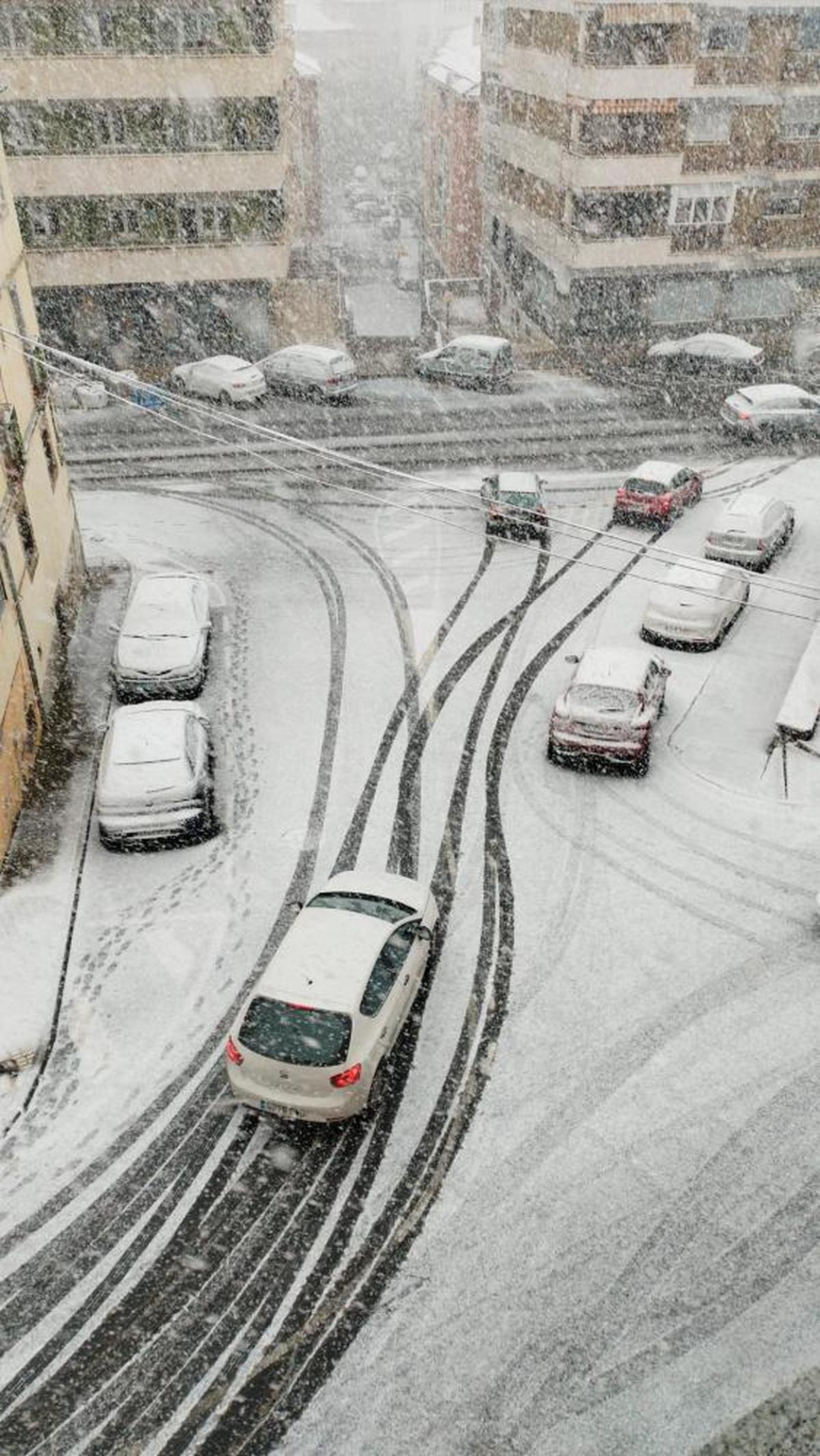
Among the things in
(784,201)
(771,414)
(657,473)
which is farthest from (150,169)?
(784,201)

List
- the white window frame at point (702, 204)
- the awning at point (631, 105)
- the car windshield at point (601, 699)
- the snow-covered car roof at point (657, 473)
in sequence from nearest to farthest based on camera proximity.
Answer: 1. the car windshield at point (601, 699)
2. the snow-covered car roof at point (657, 473)
3. the awning at point (631, 105)
4. the white window frame at point (702, 204)

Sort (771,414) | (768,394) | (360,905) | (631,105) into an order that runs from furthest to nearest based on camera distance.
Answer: (631,105) → (768,394) → (771,414) → (360,905)

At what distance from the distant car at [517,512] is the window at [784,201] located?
20.2m

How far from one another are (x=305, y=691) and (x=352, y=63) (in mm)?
95082

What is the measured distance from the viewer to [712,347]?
35.7m

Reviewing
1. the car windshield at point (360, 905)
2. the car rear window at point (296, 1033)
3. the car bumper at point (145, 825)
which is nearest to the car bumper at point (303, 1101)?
the car rear window at point (296, 1033)

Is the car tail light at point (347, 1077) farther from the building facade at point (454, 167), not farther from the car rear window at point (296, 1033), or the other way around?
the building facade at point (454, 167)

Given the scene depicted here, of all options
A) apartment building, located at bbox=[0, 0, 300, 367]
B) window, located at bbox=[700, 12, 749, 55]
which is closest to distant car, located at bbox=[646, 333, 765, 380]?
window, located at bbox=[700, 12, 749, 55]

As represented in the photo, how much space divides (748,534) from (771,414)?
9365 mm

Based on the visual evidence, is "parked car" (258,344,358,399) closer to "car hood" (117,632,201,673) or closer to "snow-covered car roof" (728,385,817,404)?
"snow-covered car roof" (728,385,817,404)

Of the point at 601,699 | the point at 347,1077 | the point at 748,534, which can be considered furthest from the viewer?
the point at 748,534

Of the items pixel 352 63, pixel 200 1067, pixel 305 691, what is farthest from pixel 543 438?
pixel 352 63

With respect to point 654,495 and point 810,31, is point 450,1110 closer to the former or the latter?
point 654,495

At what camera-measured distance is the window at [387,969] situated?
451 inches
